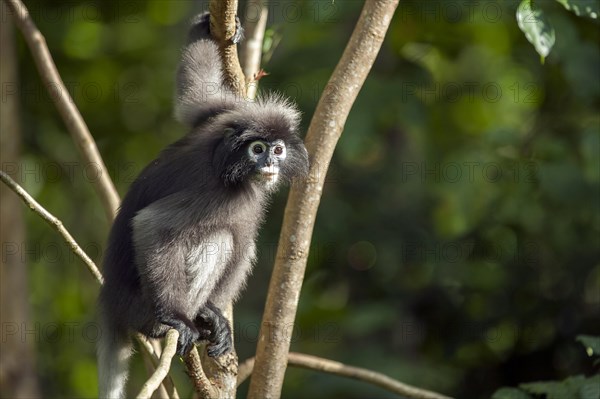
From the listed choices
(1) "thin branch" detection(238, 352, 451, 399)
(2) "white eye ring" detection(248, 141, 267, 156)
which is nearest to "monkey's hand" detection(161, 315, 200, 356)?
(1) "thin branch" detection(238, 352, 451, 399)

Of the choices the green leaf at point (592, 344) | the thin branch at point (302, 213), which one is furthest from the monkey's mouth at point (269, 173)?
the green leaf at point (592, 344)

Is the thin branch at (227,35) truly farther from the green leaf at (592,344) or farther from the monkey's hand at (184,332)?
the green leaf at (592,344)

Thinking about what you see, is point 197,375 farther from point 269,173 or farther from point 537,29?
point 537,29

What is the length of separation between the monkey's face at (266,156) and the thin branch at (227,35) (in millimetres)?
386

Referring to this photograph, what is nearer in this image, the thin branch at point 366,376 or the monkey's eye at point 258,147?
the monkey's eye at point 258,147

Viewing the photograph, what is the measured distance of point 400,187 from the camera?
7.80m

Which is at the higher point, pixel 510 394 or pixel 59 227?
pixel 59 227

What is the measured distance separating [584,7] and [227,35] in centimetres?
169

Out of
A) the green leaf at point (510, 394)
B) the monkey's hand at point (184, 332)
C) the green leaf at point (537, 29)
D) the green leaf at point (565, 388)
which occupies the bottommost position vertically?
the green leaf at point (510, 394)

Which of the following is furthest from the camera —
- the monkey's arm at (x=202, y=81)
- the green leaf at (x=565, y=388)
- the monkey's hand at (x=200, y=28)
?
the monkey's hand at (x=200, y=28)

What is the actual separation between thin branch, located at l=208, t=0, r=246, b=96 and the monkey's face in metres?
0.39

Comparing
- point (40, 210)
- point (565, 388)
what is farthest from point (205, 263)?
point (565, 388)

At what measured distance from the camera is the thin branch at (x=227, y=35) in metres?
4.02

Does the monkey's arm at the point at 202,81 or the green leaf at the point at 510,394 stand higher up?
the monkey's arm at the point at 202,81
